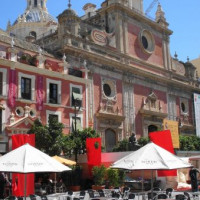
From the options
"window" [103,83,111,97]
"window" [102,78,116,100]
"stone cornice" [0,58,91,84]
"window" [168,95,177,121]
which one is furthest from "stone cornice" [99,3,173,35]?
"stone cornice" [0,58,91,84]

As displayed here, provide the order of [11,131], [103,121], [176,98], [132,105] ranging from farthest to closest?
[176,98]
[132,105]
[103,121]
[11,131]

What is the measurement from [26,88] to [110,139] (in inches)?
→ 383

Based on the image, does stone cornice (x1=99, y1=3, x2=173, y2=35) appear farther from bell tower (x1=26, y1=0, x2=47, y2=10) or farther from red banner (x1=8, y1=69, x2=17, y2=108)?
bell tower (x1=26, y1=0, x2=47, y2=10)

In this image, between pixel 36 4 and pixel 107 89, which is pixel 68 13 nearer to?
pixel 107 89

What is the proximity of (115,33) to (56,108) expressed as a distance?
1159 cm

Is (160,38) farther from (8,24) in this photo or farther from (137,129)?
(8,24)

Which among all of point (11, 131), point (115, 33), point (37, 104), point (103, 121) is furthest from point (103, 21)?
point (11, 131)

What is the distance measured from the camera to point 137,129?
33.6 meters

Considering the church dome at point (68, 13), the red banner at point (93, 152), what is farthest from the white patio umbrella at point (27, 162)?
the church dome at point (68, 13)

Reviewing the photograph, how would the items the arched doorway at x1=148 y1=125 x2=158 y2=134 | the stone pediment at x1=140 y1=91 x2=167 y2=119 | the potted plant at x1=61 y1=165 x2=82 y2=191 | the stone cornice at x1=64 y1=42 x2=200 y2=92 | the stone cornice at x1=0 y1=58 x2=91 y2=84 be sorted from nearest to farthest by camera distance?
the potted plant at x1=61 y1=165 x2=82 y2=191 < the stone cornice at x1=0 y1=58 x2=91 y2=84 < the stone cornice at x1=64 y1=42 x2=200 y2=92 < the stone pediment at x1=140 y1=91 x2=167 y2=119 < the arched doorway at x1=148 y1=125 x2=158 y2=134

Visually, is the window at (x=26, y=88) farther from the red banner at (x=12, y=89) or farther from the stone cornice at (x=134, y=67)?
the stone cornice at (x=134, y=67)

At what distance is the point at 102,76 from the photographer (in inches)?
1238

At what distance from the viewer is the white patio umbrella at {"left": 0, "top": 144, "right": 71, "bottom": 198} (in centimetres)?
967

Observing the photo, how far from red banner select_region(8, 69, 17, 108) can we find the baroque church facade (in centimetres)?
7
